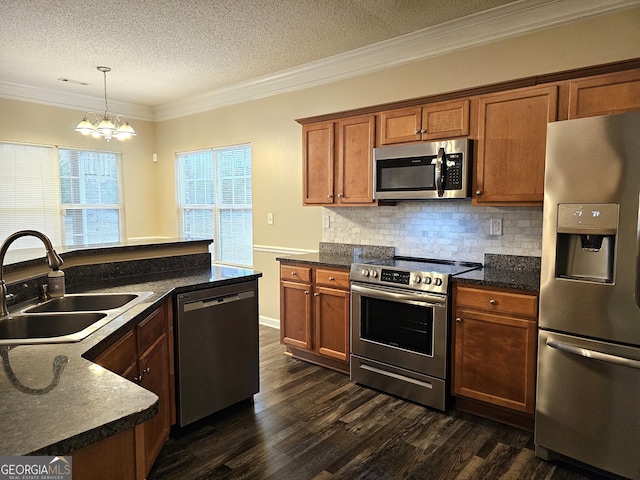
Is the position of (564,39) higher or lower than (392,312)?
higher

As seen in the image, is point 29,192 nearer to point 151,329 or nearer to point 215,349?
point 215,349

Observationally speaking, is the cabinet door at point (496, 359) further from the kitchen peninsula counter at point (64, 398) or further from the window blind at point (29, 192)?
the window blind at point (29, 192)

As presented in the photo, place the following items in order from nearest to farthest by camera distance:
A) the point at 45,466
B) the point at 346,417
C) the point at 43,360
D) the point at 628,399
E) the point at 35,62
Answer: the point at 45,466 → the point at 43,360 → the point at 628,399 → the point at 346,417 → the point at 35,62

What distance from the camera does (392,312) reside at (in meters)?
3.08

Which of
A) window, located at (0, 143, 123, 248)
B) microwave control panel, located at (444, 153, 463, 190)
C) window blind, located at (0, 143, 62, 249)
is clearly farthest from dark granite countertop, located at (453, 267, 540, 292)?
window blind, located at (0, 143, 62, 249)

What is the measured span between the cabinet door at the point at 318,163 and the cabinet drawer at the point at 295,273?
615mm

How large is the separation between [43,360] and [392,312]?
2208 mm

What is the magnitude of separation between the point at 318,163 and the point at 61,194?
337 cm

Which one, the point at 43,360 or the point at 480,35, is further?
the point at 480,35

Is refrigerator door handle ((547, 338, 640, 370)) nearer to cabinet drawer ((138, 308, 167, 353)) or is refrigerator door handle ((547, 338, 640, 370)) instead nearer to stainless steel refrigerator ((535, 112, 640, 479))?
stainless steel refrigerator ((535, 112, 640, 479))

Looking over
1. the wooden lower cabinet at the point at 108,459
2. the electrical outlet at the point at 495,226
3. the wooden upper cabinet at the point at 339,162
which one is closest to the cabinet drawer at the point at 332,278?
the wooden upper cabinet at the point at 339,162

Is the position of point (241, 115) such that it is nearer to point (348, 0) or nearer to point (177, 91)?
point (177, 91)

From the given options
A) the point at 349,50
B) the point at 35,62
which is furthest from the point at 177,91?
the point at 349,50

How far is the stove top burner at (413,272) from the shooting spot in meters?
2.84
